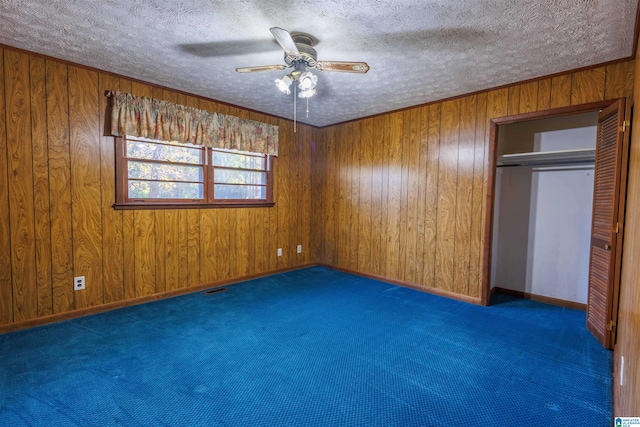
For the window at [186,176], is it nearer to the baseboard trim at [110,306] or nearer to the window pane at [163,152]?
the window pane at [163,152]

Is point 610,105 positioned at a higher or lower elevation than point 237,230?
higher

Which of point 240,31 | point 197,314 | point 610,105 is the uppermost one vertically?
point 240,31

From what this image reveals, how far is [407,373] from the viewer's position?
2141mm

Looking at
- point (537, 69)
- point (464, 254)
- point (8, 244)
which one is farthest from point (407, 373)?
point (8, 244)

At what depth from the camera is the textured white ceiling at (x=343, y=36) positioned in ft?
6.51

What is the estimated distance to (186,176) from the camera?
3814 mm

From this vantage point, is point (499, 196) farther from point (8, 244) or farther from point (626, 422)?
point (8, 244)

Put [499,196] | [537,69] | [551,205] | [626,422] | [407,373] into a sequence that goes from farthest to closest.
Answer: [499,196]
[551,205]
[537,69]
[407,373]
[626,422]

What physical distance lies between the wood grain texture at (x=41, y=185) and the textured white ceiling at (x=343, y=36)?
0.29m

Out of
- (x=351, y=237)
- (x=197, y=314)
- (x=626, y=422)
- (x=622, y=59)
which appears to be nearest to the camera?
(x=626, y=422)

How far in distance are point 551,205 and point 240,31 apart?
3775mm

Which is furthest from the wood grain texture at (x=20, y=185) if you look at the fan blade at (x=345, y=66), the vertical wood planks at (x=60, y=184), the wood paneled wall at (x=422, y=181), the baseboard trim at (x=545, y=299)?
the baseboard trim at (x=545, y=299)

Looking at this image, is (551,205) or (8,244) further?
(551,205)

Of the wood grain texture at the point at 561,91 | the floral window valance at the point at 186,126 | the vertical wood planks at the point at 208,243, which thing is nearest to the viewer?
the wood grain texture at the point at 561,91
